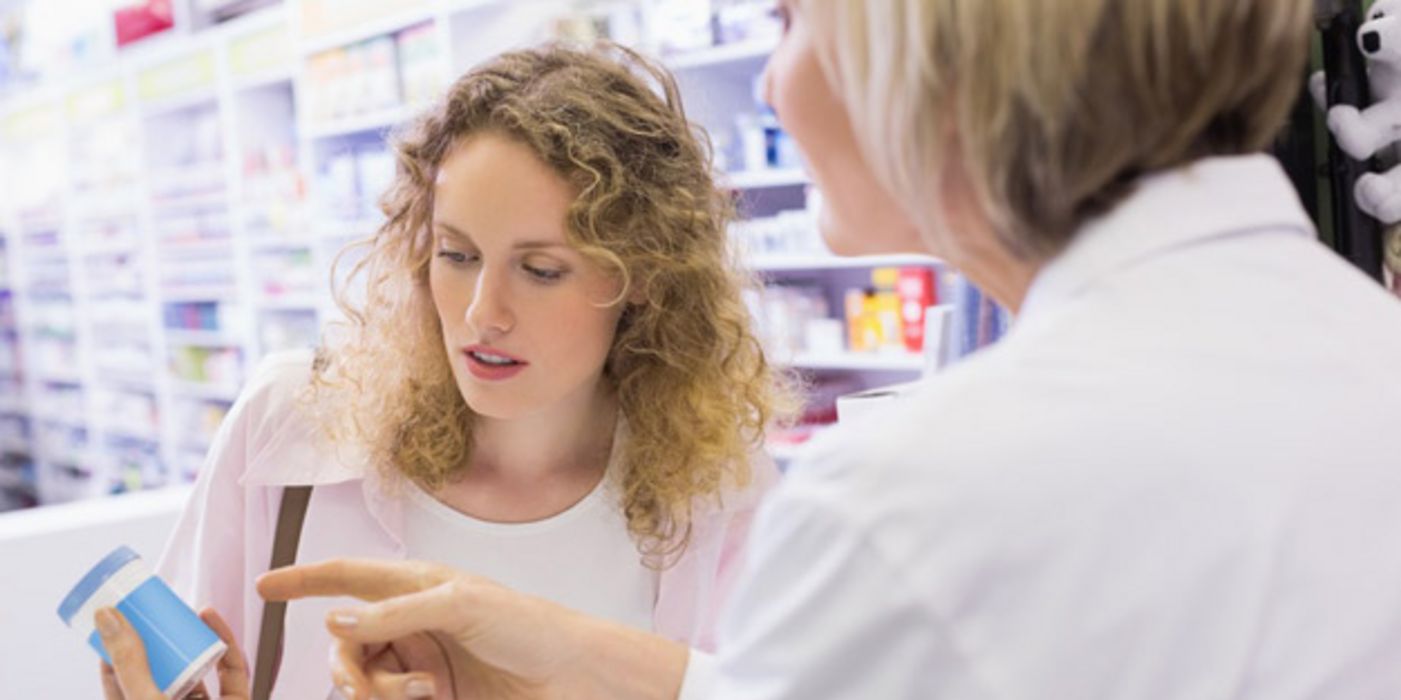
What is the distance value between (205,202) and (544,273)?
21.0 ft

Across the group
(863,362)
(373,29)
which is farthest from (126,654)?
(373,29)

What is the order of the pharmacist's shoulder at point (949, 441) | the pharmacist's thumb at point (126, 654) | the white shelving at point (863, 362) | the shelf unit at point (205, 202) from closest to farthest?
the pharmacist's shoulder at point (949, 441), the pharmacist's thumb at point (126, 654), the white shelving at point (863, 362), the shelf unit at point (205, 202)

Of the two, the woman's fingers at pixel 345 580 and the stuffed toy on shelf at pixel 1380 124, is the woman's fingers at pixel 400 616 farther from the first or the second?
the stuffed toy on shelf at pixel 1380 124

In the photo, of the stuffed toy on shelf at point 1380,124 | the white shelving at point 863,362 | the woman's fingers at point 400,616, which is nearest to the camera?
the woman's fingers at point 400,616

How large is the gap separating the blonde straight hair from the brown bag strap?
3.70ft

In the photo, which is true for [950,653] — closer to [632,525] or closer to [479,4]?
[632,525]

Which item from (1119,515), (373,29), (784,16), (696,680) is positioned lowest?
(696,680)

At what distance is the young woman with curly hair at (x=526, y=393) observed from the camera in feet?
5.56

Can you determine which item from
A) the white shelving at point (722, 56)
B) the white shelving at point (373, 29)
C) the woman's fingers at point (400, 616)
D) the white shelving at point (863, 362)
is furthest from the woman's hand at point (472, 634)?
the white shelving at point (373, 29)

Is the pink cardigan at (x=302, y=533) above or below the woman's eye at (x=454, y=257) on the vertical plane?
below

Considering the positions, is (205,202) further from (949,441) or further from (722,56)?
(949,441)

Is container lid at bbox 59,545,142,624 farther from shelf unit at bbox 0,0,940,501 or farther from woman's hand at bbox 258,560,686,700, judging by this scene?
shelf unit at bbox 0,0,940,501

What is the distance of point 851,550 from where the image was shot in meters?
0.66

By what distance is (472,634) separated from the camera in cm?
120
